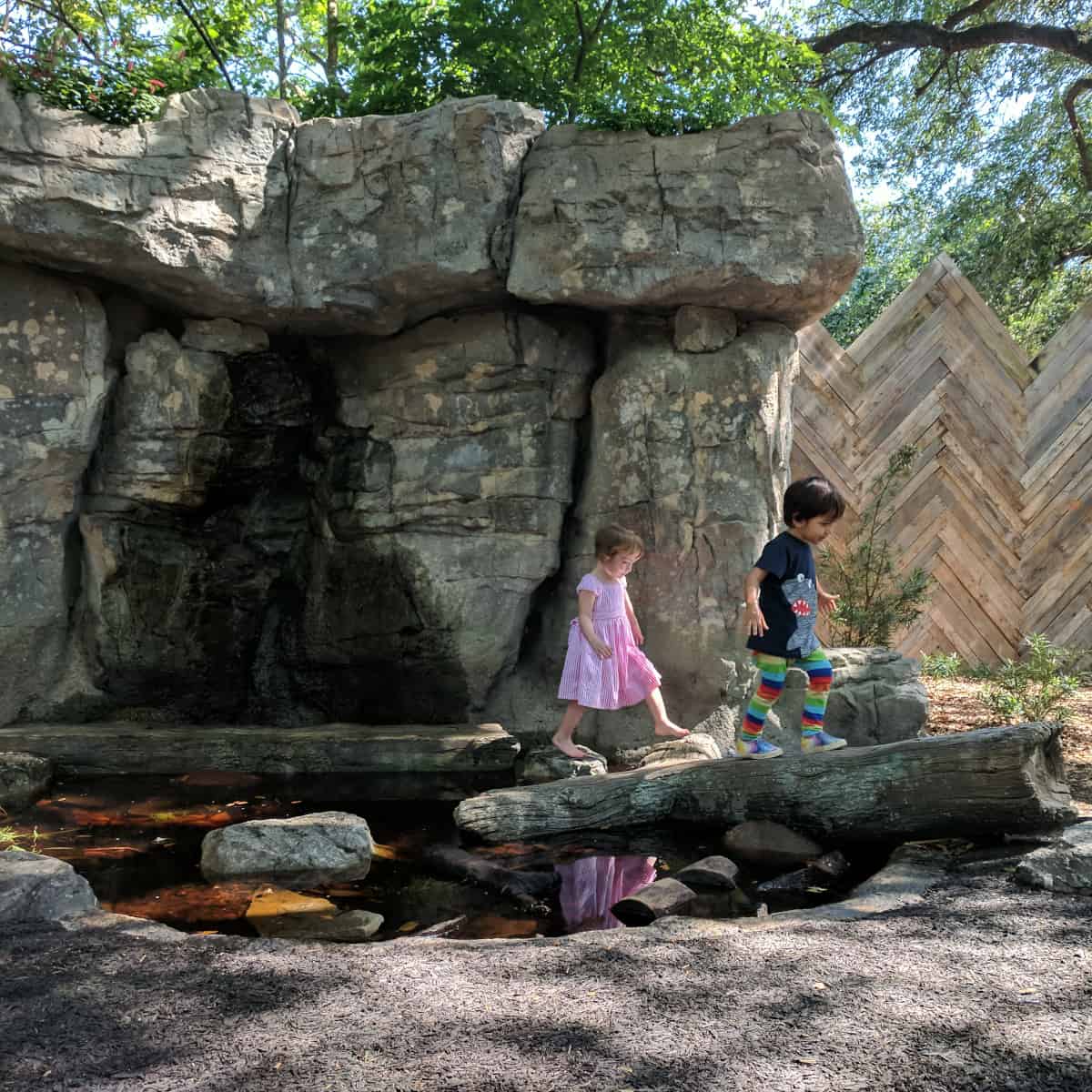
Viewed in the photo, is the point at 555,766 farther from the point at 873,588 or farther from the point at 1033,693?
the point at 1033,693

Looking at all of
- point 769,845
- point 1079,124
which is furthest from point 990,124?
point 769,845

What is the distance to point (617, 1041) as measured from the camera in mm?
2518

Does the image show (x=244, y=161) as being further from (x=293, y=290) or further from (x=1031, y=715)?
(x=1031, y=715)

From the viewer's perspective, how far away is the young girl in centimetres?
586

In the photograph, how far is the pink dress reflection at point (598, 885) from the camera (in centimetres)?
384

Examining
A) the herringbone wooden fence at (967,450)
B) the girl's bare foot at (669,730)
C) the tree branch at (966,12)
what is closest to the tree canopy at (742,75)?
the tree branch at (966,12)

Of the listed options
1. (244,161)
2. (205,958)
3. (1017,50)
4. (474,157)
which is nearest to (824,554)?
(474,157)

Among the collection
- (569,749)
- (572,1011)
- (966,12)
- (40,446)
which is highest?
(966,12)

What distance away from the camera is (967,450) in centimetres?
866

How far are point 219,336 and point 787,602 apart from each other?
12.2 ft

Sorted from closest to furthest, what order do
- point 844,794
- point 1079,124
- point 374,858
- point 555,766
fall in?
point 374,858 → point 844,794 → point 555,766 → point 1079,124

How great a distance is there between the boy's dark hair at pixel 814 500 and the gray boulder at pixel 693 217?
56.1 inches

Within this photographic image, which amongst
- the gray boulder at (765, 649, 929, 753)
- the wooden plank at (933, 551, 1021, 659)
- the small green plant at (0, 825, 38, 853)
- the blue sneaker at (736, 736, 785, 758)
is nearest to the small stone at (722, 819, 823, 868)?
the blue sneaker at (736, 736, 785, 758)

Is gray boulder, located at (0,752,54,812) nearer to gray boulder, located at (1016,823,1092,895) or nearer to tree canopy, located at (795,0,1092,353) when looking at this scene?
gray boulder, located at (1016,823,1092,895)
